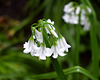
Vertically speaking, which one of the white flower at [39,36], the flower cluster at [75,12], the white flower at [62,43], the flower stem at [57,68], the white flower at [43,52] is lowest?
the flower stem at [57,68]

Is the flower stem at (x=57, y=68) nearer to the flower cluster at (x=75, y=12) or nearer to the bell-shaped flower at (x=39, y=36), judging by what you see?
the bell-shaped flower at (x=39, y=36)

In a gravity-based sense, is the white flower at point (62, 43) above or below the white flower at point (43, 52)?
above

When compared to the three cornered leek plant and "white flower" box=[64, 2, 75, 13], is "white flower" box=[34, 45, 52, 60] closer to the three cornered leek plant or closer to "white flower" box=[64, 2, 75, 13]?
the three cornered leek plant

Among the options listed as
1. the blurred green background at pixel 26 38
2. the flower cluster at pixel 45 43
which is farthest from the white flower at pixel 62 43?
the blurred green background at pixel 26 38

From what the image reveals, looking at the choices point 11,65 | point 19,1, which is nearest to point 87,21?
point 11,65

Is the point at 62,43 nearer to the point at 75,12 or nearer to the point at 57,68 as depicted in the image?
the point at 57,68

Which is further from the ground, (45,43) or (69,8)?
(69,8)

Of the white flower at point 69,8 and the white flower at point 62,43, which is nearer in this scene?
the white flower at point 62,43

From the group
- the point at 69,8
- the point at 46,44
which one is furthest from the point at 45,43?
the point at 69,8

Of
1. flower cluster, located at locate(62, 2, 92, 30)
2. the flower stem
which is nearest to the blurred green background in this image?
flower cluster, located at locate(62, 2, 92, 30)
